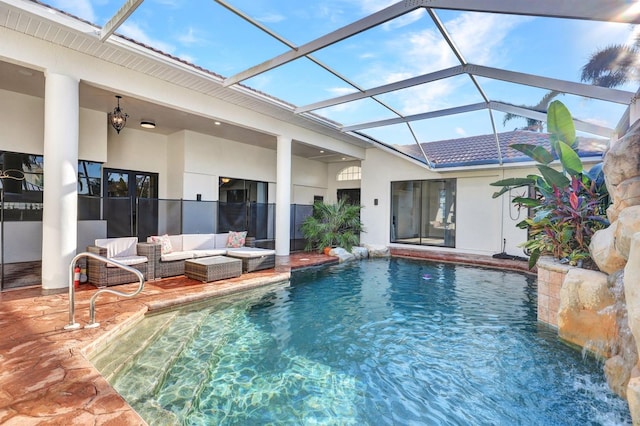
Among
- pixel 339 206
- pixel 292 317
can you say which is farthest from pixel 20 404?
pixel 339 206

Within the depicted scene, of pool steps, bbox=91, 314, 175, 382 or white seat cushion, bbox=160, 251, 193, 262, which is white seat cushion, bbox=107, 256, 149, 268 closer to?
white seat cushion, bbox=160, 251, 193, 262

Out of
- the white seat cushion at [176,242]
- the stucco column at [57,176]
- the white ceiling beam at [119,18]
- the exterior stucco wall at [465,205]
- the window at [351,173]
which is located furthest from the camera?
the window at [351,173]

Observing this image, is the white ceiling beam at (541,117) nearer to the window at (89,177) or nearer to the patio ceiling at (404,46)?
the patio ceiling at (404,46)

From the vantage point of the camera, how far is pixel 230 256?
7016 millimetres

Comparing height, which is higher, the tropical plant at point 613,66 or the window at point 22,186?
the tropical plant at point 613,66

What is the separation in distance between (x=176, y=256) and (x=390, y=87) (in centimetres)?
535

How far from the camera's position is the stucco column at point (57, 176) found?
190 inches

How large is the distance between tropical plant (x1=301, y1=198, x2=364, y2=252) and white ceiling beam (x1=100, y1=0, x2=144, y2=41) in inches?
281

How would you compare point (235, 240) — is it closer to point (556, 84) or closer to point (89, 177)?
point (89, 177)

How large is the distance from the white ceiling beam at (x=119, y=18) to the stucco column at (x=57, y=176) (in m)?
1.02

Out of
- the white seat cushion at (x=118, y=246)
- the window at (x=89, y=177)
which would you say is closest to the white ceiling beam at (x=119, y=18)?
the white seat cushion at (x=118, y=246)

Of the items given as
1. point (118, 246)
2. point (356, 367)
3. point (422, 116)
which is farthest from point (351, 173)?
point (356, 367)

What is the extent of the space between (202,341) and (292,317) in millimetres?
1333

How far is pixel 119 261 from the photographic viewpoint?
5328mm
